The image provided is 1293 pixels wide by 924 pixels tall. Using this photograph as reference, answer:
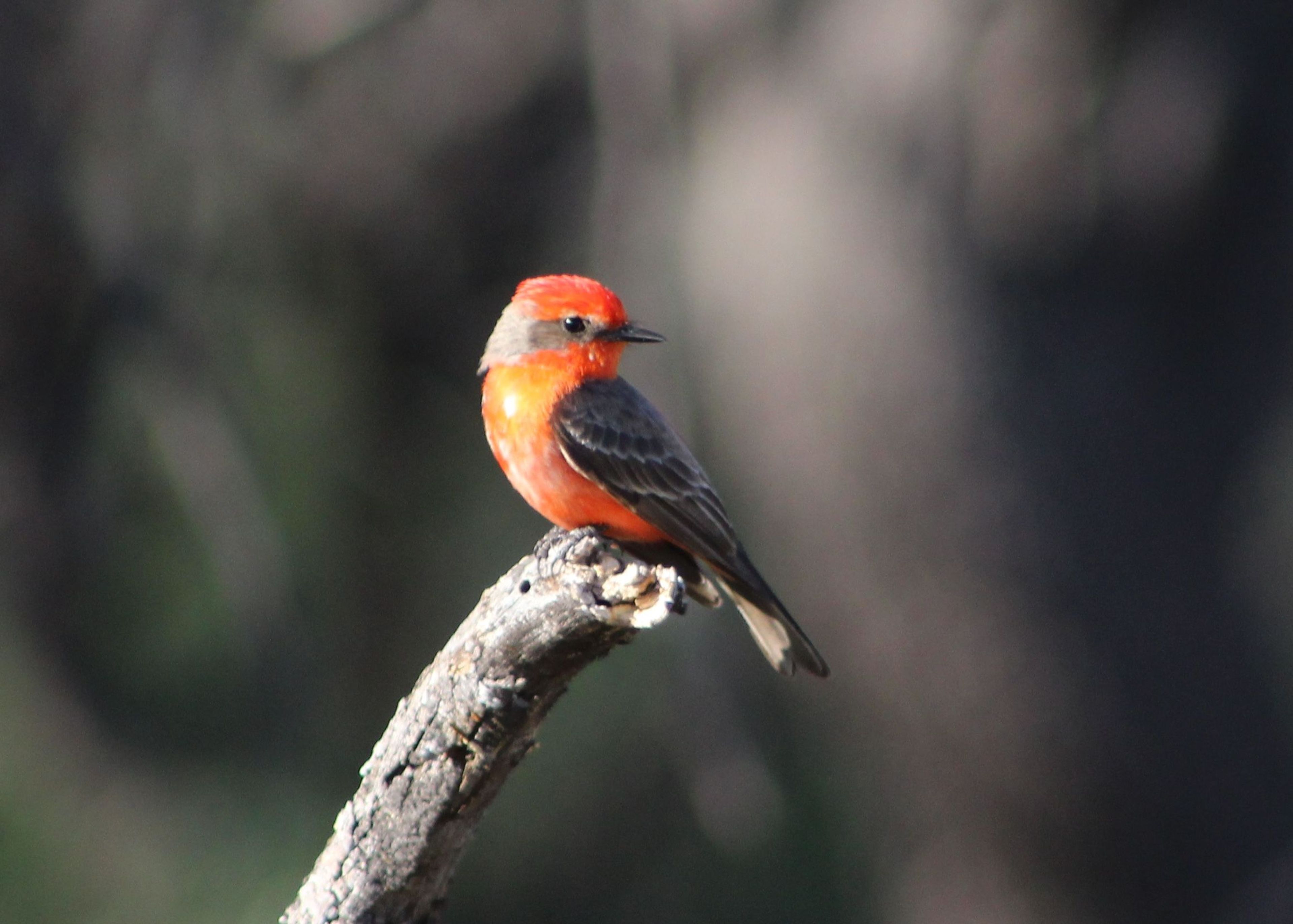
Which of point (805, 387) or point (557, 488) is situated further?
point (805, 387)

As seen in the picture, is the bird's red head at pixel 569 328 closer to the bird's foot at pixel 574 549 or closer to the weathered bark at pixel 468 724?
the bird's foot at pixel 574 549

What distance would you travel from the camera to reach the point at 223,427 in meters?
5.88

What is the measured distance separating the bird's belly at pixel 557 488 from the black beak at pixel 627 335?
1.64 feet

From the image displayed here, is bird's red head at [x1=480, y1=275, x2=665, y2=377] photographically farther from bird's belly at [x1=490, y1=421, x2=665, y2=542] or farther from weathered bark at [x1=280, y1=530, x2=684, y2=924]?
weathered bark at [x1=280, y1=530, x2=684, y2=924]

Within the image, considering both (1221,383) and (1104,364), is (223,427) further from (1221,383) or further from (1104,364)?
(1221,383)

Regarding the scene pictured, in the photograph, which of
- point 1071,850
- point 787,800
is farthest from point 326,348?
point 1071,850

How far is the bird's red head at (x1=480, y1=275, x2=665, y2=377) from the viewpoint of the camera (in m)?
5.02

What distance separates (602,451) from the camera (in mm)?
4758

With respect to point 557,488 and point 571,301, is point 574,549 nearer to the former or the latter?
point 557,488

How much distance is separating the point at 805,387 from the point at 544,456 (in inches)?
76.0

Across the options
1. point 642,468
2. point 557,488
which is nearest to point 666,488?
point 642,468

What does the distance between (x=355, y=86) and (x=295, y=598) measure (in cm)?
241

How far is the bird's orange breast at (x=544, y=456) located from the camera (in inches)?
185

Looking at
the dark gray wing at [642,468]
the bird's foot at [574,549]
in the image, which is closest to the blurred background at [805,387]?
the dark gray wing at [642,468]
